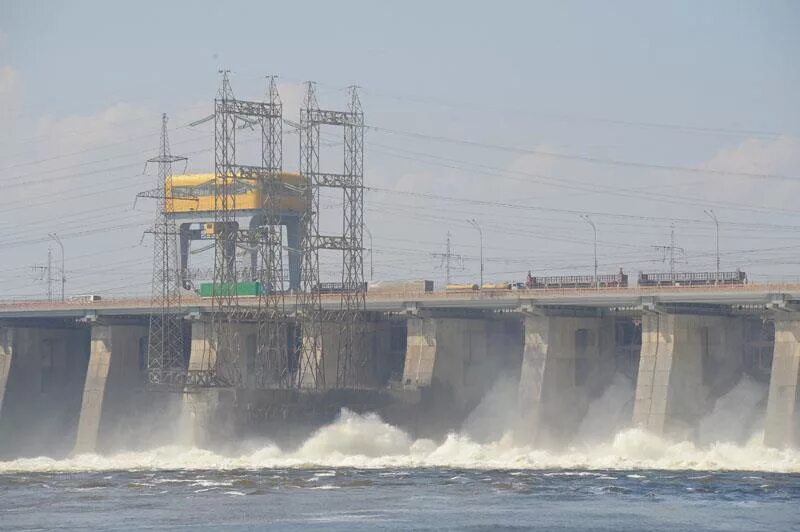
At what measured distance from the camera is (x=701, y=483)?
93.2 meters

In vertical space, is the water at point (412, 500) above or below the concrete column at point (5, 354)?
below

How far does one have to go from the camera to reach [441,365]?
414ft

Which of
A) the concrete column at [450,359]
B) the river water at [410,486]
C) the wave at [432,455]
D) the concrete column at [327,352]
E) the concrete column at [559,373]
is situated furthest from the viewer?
the concrete column at [327,352]

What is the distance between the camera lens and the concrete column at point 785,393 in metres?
103

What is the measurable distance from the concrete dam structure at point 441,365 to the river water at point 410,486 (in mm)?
2560

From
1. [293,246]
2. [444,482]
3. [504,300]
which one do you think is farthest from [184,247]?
[444,482]

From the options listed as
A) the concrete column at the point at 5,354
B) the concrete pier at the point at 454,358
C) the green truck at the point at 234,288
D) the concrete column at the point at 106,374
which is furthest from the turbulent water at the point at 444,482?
the concrete column at the point at 5,354

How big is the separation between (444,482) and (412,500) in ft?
31.3

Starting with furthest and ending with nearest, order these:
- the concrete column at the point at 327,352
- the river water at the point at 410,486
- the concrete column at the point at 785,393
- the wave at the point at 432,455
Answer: the concrete column at the point at 327,352 → the wave at the point at 432,455 → the concrete column at the point at 785,393 → the river water at the point at 410,486

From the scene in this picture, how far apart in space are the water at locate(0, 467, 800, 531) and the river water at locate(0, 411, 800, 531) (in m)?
0.10

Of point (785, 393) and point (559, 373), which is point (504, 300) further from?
point (785, 393)

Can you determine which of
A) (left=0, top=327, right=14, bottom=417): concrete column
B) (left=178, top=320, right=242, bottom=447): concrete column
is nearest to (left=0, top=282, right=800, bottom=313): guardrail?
(left=0, top=327, right=14, bottom=417): concrete column

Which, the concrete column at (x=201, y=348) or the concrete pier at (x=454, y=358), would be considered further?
the concrete column at (x=201, y=348)

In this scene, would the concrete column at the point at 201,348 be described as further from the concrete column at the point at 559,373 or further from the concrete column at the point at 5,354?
the concrete column at the point at 559,373
